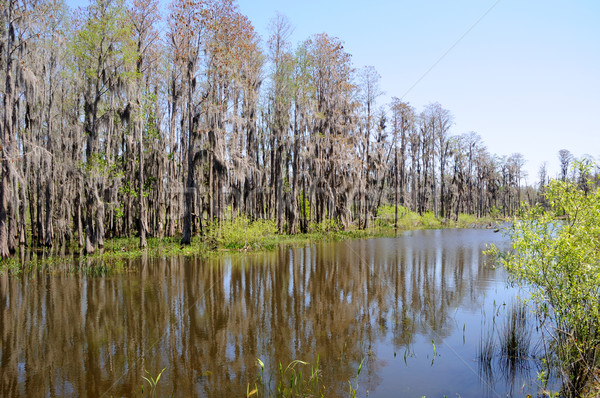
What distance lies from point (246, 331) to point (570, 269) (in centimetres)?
608

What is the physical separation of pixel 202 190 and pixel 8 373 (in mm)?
22508

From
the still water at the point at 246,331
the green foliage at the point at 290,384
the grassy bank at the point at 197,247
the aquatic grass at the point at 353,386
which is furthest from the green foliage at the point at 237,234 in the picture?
the aquatic grass at the point at 353,386

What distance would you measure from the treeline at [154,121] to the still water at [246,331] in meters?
8.05

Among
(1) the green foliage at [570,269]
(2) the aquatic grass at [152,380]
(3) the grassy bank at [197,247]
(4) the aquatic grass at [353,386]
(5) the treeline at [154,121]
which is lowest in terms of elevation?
(4) the aquatic grass at [353,386]

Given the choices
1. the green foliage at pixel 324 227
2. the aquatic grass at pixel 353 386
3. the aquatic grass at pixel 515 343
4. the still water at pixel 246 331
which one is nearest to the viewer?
the aquatic grass at pixel 353 386

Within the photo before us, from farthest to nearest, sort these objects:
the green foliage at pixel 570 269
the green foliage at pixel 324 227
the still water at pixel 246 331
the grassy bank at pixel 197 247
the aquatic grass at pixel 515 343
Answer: the green foliage at pixel 324 227, the grassy bank at pixel 197 247, the aquatic grass at pixel 515 343, the still water at pixel 246 331, the green foliage at pixel 570 269

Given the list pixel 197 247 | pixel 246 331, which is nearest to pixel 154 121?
pixel 197 247

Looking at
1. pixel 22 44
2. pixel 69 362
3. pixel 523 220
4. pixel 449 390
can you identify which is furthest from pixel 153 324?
pixel 22 44

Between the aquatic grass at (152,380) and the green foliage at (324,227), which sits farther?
the green foliage at (324,227)

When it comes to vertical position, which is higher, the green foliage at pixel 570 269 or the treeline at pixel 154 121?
the treeline at pixel 154 121

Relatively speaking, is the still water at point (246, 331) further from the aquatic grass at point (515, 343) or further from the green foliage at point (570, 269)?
the green foliage at point (570, 269)

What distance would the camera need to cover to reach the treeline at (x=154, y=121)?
59.0 feet

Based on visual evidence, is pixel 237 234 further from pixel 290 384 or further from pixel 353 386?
pixel 353 386

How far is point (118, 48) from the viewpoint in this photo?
18.8m
